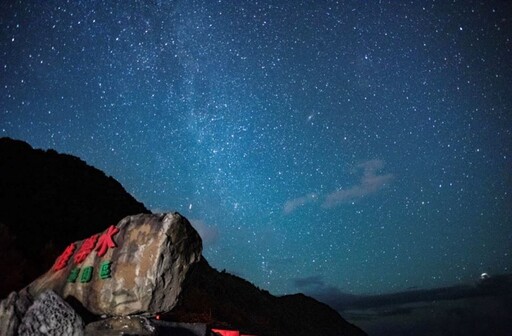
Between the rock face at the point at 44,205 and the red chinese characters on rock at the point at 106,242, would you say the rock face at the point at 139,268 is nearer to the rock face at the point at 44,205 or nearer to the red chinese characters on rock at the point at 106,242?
the red chinese characters on rock at the point at 106,242

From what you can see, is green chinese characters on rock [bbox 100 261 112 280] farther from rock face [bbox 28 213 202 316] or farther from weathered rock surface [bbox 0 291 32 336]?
weathered rock surface [bbox 0 291 32 336]

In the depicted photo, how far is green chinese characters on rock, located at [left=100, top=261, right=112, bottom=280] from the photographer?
721 centimetres

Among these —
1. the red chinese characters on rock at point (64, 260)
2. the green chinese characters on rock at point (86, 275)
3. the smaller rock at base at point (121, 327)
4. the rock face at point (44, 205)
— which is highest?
the rock face at point (44, 205)

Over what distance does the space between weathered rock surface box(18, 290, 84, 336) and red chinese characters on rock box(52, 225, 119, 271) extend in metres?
1.38

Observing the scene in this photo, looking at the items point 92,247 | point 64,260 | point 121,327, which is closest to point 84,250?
point 92,247

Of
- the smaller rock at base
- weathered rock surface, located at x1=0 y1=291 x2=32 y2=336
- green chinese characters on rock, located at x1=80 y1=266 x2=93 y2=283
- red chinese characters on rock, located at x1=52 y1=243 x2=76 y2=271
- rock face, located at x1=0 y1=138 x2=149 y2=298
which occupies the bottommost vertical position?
the smaller rock at base

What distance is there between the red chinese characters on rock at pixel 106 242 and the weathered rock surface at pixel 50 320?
130 centimetres

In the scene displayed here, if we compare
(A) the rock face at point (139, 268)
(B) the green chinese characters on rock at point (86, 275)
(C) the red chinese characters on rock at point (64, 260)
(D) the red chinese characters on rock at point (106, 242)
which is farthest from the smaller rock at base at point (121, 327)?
(C) the red chinese characters on rock at point (64, 260)

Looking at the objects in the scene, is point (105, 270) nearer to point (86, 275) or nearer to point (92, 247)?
point (86, 275)

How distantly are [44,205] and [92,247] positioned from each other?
19.6 m

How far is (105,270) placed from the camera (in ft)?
23.8

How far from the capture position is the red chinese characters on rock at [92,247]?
774cm

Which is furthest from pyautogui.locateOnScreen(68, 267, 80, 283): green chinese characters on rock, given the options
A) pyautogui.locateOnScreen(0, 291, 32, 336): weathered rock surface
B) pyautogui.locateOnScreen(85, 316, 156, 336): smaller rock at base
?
pyautogui.locateOnScreen(85, 316, 156, 336): smaller rock at base

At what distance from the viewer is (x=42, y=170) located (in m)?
29.3
